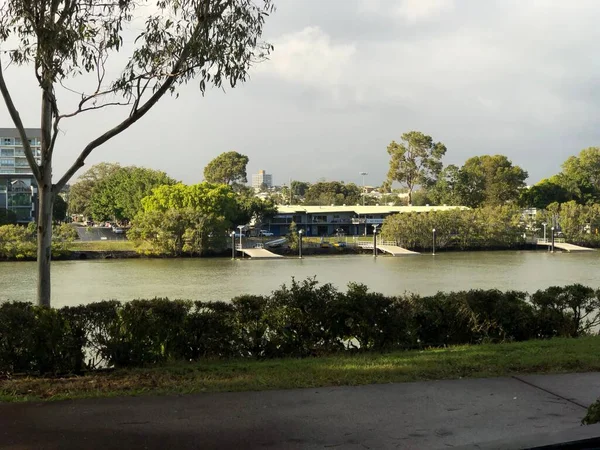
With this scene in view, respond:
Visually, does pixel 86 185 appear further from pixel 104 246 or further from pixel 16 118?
pixel 16 118

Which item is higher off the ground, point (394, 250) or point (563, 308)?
point (563, 308)

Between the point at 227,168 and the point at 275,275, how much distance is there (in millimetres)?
47502

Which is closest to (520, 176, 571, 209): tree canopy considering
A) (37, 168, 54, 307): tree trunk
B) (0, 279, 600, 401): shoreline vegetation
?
(0, 279, 600, 401): shoreline vegetation

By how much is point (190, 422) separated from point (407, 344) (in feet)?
10.6

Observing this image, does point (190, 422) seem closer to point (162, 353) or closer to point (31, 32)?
point (162, 353)

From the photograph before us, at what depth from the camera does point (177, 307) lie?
619 cm

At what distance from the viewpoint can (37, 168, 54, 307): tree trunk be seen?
664 centimetres

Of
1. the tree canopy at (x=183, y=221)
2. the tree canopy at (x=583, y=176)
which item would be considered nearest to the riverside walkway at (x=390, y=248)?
the tree canopy at (x=183, y=221)

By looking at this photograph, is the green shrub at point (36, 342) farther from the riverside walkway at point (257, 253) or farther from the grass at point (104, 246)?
the grass at point (104, 246)

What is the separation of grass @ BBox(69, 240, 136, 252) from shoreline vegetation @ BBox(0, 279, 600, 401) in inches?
1667

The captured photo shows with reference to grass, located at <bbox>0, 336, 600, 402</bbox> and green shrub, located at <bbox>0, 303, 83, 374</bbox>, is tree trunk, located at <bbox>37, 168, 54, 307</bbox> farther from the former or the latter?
grass, located at <bbox>0, 336, 600, 402</bbox>

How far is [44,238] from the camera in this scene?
6738 millimetres

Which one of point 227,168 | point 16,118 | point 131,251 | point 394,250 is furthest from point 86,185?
point 16,118

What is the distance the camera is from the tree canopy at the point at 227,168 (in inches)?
3189
